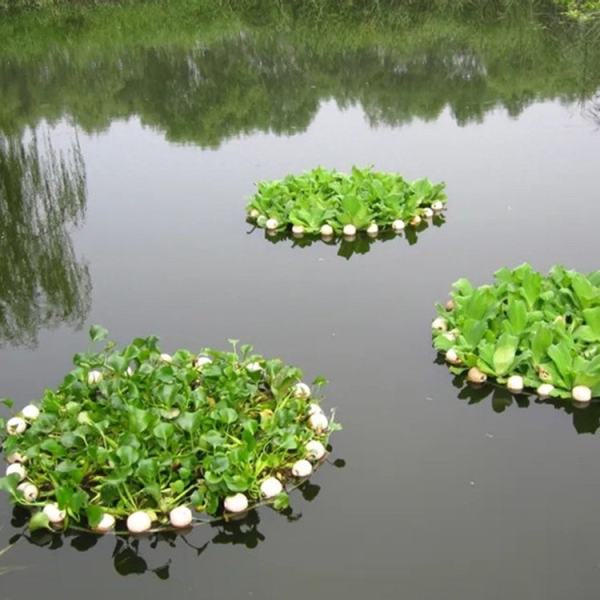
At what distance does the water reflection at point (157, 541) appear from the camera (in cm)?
335

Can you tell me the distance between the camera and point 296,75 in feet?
38.8

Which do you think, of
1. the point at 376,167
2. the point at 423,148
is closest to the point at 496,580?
the point at 376,167

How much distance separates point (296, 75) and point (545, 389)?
8.52 m

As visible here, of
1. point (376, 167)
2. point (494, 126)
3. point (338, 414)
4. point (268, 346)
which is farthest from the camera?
point (494, 126)

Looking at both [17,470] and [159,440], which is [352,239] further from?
[17,470]

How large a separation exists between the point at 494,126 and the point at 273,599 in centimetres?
713

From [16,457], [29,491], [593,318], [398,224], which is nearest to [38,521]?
[29,491]

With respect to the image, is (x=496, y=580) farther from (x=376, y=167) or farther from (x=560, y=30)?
(x=560, y=30)

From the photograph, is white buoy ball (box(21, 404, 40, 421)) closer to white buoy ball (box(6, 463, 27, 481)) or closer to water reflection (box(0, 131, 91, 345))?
white buoy ball (box(6, 463, 27, 481))

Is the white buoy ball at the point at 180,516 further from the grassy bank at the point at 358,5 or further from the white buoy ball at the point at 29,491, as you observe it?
the grassy bank at the point at 358,5

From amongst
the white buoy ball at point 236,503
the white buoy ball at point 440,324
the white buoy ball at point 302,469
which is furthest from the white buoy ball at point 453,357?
the white buoy ball at point 236,503

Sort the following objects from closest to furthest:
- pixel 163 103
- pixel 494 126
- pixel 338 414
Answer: pixel 338 414
pixel 494 126
pixel 163 103

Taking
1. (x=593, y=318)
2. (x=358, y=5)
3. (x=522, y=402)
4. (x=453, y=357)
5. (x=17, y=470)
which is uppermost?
(x=358, y=5)

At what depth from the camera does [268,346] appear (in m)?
4.91
